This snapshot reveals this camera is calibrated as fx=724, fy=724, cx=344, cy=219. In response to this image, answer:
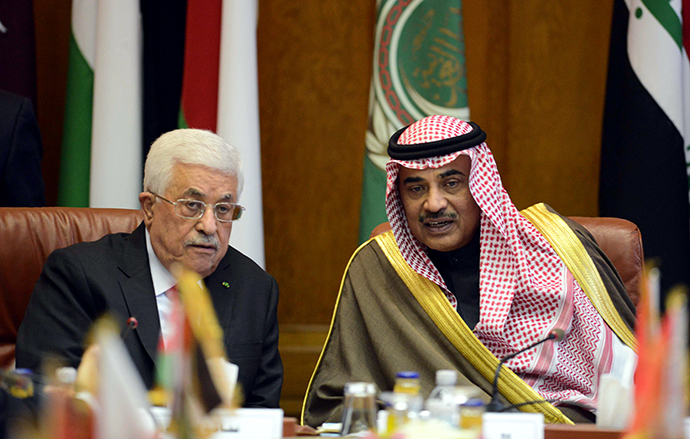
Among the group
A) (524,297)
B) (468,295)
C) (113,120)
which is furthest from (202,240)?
(113,120)

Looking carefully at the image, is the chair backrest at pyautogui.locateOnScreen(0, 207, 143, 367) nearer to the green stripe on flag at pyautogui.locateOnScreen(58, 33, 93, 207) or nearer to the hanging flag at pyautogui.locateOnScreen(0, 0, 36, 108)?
the green stripe on flag at pyautogui.locateOnScreen(58, 33, 93, 207)

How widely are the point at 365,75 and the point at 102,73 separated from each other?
137cm

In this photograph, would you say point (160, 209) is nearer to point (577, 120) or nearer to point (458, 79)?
point (458, 79)

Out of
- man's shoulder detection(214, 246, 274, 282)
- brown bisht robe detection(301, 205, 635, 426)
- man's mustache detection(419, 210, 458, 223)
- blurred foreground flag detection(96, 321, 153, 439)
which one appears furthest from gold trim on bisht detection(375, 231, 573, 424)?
blurred foreground flag detection(96, 321, 153, 439)

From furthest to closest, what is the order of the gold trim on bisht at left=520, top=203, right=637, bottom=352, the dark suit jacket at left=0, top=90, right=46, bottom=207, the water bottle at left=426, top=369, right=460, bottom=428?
the dark suit jacket at left=0, top=90, right=46, bottom=207
the gold trim on bisht at left=520, top=203, right=637, bottom=352
the water bottle at left=426, top=369, right=460, bottom=428

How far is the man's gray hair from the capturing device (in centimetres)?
221

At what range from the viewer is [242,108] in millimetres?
3150

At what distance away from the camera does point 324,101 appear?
154 inches

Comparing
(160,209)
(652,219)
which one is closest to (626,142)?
(652,219)

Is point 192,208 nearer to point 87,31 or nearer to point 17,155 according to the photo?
point 17,155

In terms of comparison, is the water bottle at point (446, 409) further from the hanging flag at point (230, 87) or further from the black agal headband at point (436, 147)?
the hanging flag at point (230, 87)

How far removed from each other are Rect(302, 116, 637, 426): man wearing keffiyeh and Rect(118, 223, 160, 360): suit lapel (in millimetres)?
549

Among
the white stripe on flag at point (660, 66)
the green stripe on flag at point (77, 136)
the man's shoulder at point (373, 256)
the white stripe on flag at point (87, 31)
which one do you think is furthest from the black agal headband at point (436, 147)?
the white stripe on flag at point (87, 31)

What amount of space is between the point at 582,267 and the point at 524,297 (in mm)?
235
